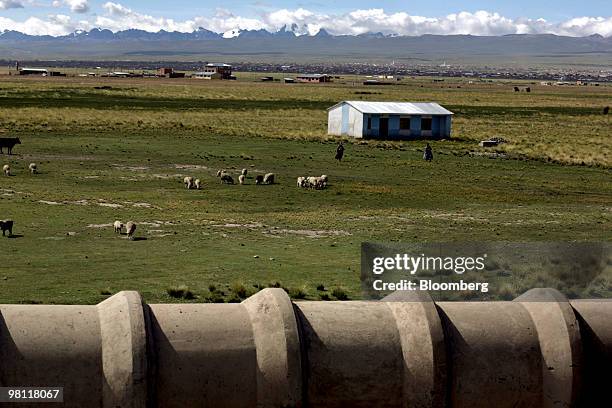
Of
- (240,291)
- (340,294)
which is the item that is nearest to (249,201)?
(240,291)

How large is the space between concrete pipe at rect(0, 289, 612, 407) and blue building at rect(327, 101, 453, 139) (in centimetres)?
5809

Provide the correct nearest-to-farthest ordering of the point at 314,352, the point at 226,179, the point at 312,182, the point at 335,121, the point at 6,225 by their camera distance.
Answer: the point at 314,352
the point at 6,225
the point at 312,182
the point at 226,179
the point at 335,121

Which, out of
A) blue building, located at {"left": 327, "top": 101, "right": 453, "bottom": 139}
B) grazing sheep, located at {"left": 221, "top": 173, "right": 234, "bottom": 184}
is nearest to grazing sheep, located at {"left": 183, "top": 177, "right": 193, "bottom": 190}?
grazing sheep, located at {"left": 221, "top": 173, "right": 234, "bottom": 184}

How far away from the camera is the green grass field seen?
82.0 feet

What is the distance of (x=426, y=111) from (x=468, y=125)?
1709 centimetres

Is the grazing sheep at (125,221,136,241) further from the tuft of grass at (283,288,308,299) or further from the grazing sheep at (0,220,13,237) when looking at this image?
the tuft of grass at (283,288,308,299)

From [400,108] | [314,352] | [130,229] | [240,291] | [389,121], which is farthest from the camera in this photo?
[400,108]

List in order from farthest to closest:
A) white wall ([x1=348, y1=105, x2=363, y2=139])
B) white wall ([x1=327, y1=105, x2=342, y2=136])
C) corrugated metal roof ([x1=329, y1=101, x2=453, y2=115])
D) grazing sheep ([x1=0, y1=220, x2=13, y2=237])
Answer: white wall ([x1=327, y1=105, x2=342, y2=136])
corrugated metal roof ([x1=329, y1=101, x2=453, y2=115])
white wall ([x1=348, y1=105, x2=363, y2=139])
grazing sheep ([x1=0, y1=220, x2=13, y2=237])

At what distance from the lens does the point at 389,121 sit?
6994 cm

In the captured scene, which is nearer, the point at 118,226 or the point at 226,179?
the point at 118,226

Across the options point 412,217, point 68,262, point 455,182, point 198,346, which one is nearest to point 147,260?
point 68,262

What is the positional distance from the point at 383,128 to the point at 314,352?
60115mm

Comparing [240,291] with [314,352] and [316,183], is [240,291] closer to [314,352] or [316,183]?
[314,352]

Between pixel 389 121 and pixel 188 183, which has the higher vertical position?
pixel 389 121
